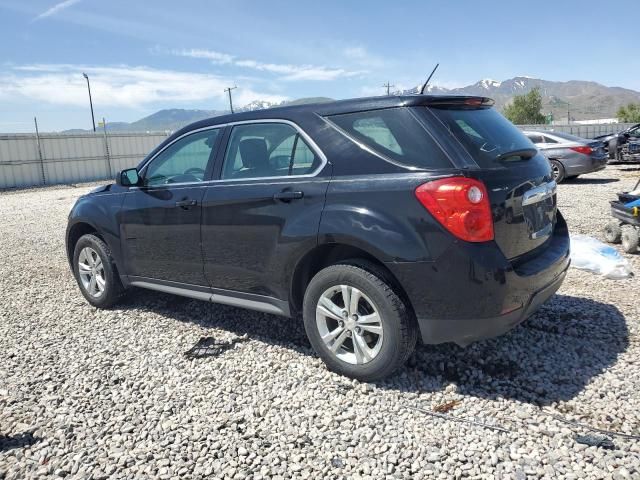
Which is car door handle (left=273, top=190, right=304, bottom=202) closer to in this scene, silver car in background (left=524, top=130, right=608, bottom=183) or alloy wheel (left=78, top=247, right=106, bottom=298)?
alloy wheel (left=78, top=247, right=106, bottom=298)

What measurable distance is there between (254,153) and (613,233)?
539 centimetres

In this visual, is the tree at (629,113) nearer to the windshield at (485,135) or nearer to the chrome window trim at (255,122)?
the windshield at (485,135)

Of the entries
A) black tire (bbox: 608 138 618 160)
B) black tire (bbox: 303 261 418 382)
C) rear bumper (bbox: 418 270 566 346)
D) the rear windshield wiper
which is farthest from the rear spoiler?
black tire (bbox: 608 138 618 160)

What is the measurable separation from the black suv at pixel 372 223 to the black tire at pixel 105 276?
99 cm

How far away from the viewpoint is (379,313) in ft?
10.7

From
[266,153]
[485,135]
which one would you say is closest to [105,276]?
[266,153]

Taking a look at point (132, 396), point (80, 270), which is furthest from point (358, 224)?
point (80, 270)

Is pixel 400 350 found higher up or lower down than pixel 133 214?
lower down

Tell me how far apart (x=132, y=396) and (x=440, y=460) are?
2.01 metres

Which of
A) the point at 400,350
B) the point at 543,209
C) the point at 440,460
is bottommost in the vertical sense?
the point at 440,460

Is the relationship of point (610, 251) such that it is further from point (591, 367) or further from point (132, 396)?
point (132, 396)

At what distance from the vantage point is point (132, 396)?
349 cm

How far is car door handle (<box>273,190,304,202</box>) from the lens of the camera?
354 centimetres

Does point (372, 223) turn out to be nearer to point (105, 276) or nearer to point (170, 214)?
point (170, 214)
